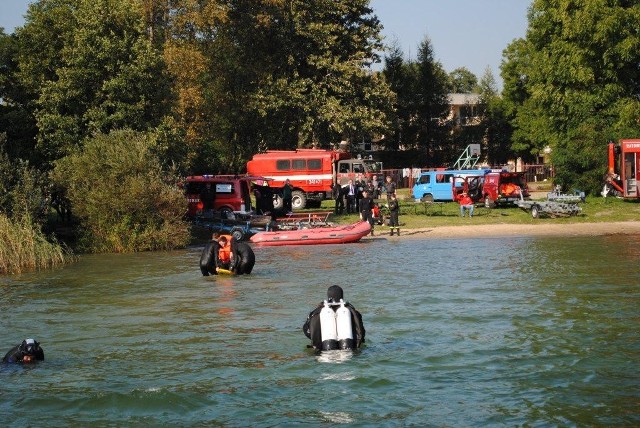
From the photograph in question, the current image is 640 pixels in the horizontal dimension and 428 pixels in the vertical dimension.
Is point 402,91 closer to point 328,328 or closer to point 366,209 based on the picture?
point 366,209

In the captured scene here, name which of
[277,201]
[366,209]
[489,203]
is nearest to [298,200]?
[277,201]

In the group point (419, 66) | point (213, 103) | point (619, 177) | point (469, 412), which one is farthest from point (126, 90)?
point (419, 66)

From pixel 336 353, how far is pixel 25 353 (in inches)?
210

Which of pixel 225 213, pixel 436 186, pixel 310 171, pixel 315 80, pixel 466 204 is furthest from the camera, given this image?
pixel 315 80

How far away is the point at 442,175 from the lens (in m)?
50.7

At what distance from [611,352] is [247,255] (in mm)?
12810

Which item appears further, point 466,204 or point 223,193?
point 466,204

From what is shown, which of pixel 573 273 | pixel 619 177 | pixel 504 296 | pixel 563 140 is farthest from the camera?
pixel 563 140

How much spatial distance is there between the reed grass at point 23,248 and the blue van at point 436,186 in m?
24.0

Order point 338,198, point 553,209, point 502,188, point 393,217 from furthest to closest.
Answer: point 502,188, point 338,198, point 553,209, point 393,217

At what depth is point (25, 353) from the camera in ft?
53.9

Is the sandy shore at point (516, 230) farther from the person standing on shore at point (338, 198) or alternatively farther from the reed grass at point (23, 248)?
the reed grass at point (23, 248)

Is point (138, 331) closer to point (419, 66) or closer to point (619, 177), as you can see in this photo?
point (619, 177)

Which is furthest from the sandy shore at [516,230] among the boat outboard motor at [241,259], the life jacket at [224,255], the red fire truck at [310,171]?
the life jacket at [224,255]
